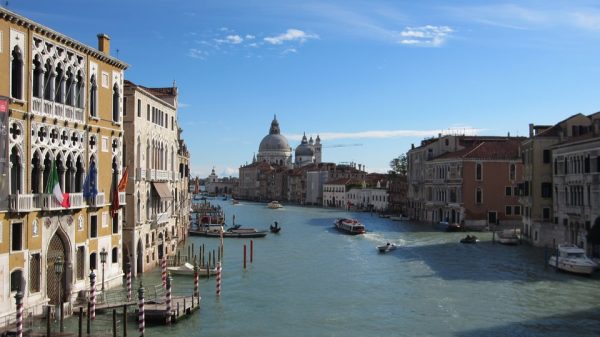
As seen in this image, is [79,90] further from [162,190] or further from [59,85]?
[162,190]

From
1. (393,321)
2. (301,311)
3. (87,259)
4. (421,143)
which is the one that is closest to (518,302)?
(393,321)

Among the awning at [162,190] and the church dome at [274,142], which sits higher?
the church dome at [274,142]

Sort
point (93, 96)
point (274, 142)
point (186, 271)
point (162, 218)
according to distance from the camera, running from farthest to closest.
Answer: point (274, 142) → point (162, 218) → point (186, 271) → point (93, 96)

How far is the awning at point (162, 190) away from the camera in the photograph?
23.2 m

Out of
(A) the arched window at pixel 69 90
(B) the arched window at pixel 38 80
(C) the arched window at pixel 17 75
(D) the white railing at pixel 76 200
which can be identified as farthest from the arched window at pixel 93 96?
(C) the arched window at pixel 17 75

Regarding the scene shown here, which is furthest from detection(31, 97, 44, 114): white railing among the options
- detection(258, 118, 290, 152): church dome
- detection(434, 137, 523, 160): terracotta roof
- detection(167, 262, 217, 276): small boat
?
detection(258, 118, 290, 152): church dome

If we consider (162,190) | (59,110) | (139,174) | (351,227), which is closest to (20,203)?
(59,110)

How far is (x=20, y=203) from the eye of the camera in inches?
535

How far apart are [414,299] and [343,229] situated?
2496 cm

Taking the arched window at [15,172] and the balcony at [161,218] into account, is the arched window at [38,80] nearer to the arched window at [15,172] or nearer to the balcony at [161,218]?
the arched window at [15,172]

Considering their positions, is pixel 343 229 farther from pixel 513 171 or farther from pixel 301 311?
pixel 301 311

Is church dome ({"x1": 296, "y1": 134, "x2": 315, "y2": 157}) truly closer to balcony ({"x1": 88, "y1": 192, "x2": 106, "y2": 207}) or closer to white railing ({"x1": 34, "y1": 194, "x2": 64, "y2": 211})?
balcony ({"x1": 88, "y1": 192, "x2": 106, "y2": 207})

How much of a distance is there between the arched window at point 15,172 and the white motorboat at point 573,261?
17230mm

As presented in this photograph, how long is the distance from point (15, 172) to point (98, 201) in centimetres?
360
